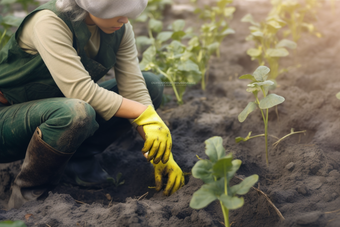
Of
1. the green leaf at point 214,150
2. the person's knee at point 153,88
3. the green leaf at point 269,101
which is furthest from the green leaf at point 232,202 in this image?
the person's knee at point 153,88

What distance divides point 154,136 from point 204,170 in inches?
17.7

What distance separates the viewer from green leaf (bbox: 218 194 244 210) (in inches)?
34.4

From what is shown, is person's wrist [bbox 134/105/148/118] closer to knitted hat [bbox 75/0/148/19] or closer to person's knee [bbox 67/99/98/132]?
person's knee [bbox 67/99/98/132]

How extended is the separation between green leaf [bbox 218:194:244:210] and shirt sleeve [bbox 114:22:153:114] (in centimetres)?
84

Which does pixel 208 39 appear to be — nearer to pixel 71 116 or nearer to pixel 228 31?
pixel 228 31

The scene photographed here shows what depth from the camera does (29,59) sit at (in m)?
1.42

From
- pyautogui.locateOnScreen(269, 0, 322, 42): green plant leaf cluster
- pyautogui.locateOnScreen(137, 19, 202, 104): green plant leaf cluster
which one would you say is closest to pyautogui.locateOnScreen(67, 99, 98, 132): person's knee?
pyautogui.locateOnScreen(137, 19, 202, 104): green plant leaf cluster

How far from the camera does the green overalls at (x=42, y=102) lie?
131 cm

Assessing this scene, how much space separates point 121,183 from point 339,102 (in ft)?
4.38

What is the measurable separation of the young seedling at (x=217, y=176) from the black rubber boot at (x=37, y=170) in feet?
2.21

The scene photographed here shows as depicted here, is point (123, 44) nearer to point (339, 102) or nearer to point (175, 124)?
point (175, 124)

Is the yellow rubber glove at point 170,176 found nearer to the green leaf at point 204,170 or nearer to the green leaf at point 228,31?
the green leaf at point 204,170

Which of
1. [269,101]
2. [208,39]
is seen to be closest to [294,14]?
[208,39]

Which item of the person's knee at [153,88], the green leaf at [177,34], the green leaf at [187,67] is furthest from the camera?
the green leaf at [177,34]
